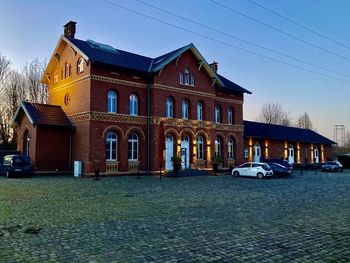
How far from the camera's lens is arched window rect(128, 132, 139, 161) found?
2745 centimetres

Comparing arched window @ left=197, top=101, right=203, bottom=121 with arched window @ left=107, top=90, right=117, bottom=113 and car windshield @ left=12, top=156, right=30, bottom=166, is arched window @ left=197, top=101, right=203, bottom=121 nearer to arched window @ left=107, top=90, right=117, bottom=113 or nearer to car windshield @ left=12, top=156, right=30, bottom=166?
arched window @ left=107, top=90, right=117, bottom=113

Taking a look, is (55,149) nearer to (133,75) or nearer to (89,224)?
(133,75)

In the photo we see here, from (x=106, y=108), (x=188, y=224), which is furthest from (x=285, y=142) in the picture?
(x=188, y=224)

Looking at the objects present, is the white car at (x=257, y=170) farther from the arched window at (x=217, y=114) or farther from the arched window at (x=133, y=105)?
the arched window at (x=133, y=105)

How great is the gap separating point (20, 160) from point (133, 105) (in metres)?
9.65

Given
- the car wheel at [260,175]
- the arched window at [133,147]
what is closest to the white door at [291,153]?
the car wheel at [260,175]

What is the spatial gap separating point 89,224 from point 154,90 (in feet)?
66.4

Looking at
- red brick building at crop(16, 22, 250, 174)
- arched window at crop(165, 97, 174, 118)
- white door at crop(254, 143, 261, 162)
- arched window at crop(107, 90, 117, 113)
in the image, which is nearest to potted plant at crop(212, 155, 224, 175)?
red brick building at crop(16, 22, 250, 174)

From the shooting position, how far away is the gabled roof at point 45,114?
26147 mm

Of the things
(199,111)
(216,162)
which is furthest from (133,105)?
(216,162)

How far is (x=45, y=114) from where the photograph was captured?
27.2 meters

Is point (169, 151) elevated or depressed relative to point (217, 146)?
depressed

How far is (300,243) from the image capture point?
7.27 metres

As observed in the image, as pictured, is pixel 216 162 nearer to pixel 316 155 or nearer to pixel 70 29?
pixel 70 29
